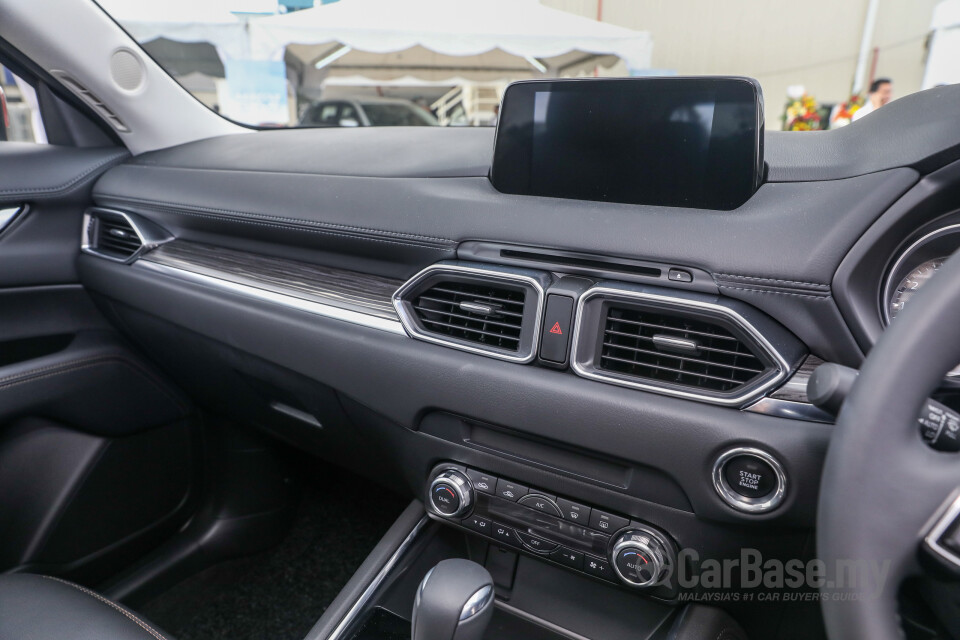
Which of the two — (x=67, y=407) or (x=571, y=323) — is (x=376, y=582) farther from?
(x=67, y=407)

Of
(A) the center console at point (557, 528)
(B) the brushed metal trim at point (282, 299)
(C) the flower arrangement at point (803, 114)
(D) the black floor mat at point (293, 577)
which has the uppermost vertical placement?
(C) the flower arrangement at point (803, 114)

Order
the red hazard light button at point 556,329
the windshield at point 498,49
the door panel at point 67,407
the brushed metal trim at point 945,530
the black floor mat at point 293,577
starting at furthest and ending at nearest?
the windshield at point 498,49 < the black floor mat at point 293,577 < the door panel at point 67,407 < the red hazard light button at point 556,329 < the brushed metal trim at point 945,530

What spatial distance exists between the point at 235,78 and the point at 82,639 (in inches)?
64.7

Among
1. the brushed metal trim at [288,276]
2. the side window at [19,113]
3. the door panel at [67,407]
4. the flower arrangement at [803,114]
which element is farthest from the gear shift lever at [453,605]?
the side window at [19,113]

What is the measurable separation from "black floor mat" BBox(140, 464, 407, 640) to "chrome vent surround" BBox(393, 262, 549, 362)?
0.86m

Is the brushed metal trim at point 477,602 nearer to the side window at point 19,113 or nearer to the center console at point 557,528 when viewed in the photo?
the center console at point 557,528

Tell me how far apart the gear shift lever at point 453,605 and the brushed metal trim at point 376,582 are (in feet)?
0.88

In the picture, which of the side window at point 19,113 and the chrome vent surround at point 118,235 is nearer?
the chrome vent surround at point 118,235

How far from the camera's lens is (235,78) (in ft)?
6.50

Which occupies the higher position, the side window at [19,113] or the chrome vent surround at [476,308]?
the side window at [19,113]

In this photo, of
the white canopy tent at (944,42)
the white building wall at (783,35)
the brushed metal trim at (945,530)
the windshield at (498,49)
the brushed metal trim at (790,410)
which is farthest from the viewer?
the white building wall at (783,35)

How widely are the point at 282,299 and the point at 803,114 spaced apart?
1.23m

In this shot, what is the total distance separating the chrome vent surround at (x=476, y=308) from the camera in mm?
820

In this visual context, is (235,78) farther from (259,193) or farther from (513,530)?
(513,530)
